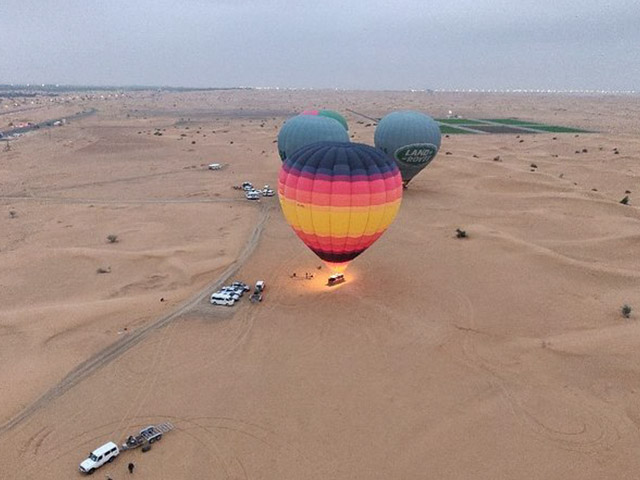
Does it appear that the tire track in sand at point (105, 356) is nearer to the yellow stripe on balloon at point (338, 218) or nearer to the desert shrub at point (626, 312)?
the yellow stripe on balloon at point (338, 218)

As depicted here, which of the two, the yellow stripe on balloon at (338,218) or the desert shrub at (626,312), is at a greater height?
the yellow stripe on balloon at (338,218)

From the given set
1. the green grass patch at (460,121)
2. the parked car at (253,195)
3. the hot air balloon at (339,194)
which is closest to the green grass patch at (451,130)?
the green grass patch at (460,121)

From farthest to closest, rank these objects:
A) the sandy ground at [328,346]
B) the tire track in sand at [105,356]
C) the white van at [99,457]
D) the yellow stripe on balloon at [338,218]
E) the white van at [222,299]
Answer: the white van at [222,299], the yellow stripe on balloon at [338,218], the tire track in sand at [105,356], the sandy ground at [328,346], the white van at [99,457]

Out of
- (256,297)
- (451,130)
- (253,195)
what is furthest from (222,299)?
(451,130)

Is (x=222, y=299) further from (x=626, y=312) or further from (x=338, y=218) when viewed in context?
(x=626, y=312)

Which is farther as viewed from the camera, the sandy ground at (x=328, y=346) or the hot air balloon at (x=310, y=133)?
the hot air balloon at (x=310, y=133)

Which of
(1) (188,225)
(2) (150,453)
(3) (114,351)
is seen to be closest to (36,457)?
(2) (150,453)

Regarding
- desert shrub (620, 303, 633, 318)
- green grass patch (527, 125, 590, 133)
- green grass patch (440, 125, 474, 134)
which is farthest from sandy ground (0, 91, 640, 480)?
green grass patch (527, 125, 590, 133)
